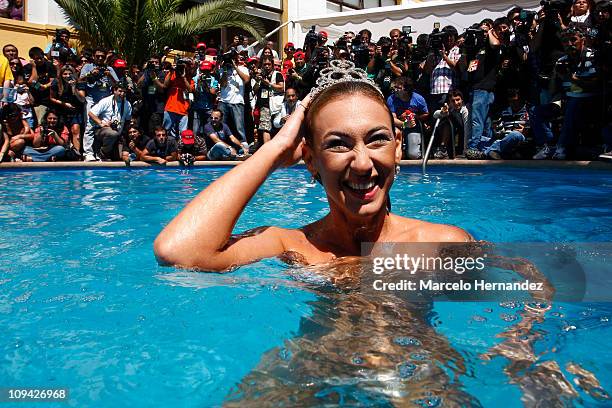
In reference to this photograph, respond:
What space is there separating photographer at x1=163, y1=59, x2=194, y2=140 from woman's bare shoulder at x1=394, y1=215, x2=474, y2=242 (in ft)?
33.0

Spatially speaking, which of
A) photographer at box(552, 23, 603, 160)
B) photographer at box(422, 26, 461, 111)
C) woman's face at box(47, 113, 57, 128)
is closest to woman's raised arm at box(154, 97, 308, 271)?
photographer at box(552, 23, 603, 160)

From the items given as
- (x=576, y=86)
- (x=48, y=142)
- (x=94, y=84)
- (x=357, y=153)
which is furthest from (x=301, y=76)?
(x=357, y=153)

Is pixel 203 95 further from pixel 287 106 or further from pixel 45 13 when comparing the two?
pixel 45 13

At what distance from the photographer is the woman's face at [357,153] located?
242cm

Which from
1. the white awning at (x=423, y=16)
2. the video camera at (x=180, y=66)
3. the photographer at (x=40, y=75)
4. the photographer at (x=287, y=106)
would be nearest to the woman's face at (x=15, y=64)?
the photographer at (x=40, y=75)

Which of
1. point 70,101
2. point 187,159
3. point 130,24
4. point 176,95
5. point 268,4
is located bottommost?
point 187,159

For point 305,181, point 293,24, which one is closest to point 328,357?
point 305,181

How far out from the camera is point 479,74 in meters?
10.4

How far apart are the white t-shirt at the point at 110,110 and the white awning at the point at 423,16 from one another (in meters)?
6.46

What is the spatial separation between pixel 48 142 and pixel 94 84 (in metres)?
1.53

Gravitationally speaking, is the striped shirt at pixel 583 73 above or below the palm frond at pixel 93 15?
below

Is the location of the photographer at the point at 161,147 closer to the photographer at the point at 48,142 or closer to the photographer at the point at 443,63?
the photographer at the point at 48,142

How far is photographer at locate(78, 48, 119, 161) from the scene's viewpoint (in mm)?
11992

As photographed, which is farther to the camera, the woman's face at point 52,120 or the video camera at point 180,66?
the woman's face at point 52,120
